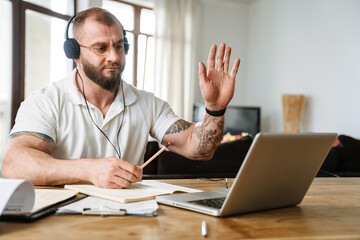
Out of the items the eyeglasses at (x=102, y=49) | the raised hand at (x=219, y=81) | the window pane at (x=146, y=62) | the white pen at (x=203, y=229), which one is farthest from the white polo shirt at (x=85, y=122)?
the window pane at (x=146, y=62)

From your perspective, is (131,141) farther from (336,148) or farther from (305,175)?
(336,148)

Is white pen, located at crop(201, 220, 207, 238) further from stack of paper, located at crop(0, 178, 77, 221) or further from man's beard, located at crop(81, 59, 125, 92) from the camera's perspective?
man's beard, located at crop(81, 59, 125, 92)

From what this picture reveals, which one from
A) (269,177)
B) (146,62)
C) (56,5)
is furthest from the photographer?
(146,62)

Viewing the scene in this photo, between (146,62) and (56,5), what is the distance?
1.66 metres

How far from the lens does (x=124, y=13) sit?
5.99 m

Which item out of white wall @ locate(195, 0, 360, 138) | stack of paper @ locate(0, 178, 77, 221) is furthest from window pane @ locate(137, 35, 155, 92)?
stack of paper @ locate(0, 178, 77, 221)

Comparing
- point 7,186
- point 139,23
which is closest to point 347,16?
point 139,23

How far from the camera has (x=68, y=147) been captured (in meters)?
1.53

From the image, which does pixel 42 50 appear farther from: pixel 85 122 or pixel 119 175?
pixel 119 175

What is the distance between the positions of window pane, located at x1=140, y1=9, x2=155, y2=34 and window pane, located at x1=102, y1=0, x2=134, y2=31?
178mm

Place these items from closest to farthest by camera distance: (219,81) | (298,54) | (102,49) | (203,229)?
1. (203,229)
2. (219,81)
3. (102,49)
4. (298,54)

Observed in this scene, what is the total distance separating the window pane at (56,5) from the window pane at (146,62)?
1.27 m

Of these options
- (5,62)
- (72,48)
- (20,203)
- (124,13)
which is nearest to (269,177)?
(20,203)

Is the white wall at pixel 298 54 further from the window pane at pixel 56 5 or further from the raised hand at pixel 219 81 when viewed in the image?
the raised hand at pixel 219 81
